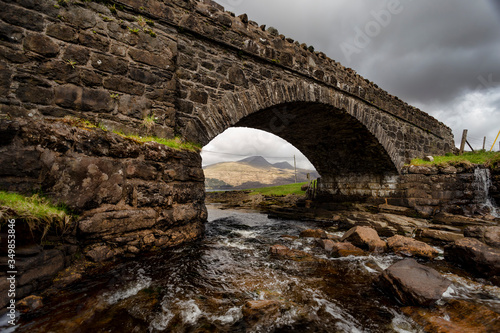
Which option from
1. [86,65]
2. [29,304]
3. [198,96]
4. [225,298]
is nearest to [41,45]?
[86,65]

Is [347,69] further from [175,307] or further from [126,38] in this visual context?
[175,307]

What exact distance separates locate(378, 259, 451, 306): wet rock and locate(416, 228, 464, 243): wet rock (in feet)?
14.2

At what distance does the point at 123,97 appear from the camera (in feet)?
13.9

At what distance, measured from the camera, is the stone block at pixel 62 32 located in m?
3.69

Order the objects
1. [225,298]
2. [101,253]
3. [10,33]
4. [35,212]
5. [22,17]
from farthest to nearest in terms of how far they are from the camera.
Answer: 1. [22,17]
2. [10,33]
3. [101,253]
4. [225,298]
5. [35,212]

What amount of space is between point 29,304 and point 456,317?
4.73m

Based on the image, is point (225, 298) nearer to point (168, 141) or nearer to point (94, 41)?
point (168, 141)

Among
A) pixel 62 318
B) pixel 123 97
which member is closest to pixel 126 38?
pixel 123 97

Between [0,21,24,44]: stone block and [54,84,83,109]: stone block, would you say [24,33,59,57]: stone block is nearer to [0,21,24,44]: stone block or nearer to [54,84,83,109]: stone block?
[0,21,24,44]: stone block

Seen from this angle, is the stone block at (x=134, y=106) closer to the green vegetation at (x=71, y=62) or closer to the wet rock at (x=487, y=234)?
the green vegetation at (x=71, y=62)

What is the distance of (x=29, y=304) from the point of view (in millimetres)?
2293

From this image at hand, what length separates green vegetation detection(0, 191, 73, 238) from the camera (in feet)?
7.95

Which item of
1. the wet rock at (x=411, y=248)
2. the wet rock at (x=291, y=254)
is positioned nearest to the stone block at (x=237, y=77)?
the wet rock at (x=291, y=254)

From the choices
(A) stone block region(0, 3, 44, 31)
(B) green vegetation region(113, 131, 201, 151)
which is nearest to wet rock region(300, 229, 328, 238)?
(B) green vegetation region(113, 131, 201, 151)
